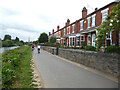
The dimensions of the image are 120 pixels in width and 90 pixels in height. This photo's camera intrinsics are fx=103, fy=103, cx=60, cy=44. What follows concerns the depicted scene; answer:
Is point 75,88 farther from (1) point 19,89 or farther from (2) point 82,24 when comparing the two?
(2) point 82,24

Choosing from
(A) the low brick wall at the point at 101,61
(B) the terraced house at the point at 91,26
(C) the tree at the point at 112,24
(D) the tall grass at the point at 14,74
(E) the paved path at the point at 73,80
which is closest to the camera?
(D) the tall grass at the point at 14,74

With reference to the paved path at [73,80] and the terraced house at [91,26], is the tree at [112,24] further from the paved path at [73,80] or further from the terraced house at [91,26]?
the terraced house at [91,26]

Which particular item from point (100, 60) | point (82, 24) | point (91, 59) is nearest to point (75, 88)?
point (100, 60)

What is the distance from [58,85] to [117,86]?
96.0 inches

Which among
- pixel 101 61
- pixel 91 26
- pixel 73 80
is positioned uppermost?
pixel 91 26

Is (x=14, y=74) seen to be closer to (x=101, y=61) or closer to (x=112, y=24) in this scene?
(x=101, y=61)

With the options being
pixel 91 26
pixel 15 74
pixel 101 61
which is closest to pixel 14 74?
pixel 15 74

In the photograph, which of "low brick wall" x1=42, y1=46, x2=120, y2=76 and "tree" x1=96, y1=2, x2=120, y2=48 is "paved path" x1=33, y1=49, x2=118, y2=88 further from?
"tree" x1=96, y1=2, x2=120, y2=48

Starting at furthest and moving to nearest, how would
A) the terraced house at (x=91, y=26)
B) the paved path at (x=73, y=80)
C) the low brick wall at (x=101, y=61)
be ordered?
the terraced house at (x=91, y=26)
the low brick wall at (x=101, y=61)
the paved path at (x=73, y=80)

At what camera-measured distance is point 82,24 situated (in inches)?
846

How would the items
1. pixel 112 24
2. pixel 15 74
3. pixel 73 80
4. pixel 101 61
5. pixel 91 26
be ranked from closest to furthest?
pixel 73 80 < pixel 15 74 < pixel 112 24 < pixel 101 61 < pixel 91 26

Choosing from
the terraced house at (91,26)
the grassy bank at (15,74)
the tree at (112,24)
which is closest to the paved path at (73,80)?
the grassy bank at (15,74)

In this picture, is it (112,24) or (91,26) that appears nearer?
(112,24)

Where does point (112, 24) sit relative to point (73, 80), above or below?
above
